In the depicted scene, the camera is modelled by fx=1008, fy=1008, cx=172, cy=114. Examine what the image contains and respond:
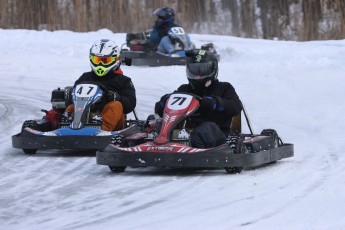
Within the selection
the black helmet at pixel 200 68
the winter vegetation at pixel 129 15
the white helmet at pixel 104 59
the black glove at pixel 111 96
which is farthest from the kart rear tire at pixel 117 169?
the winter vegetation at pixel 129 15

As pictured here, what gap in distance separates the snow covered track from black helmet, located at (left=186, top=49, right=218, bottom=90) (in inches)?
36.1

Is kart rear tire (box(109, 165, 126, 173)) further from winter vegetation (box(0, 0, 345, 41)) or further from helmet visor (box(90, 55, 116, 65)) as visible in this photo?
winter vegetation (box(0, 0, 345, 41))

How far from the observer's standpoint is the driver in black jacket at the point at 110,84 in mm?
10078

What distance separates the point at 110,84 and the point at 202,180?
278cm

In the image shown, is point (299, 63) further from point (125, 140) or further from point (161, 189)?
point (161, 189)

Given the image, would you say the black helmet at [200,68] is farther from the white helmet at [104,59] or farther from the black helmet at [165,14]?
the black helmet at [165,14]

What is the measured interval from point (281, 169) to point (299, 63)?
965 centimetres

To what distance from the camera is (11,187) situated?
780cm

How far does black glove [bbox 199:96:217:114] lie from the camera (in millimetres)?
8750

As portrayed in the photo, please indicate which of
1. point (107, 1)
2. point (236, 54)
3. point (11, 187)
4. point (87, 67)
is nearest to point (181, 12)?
point (107, 1)

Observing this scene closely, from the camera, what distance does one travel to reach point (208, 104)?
8750mm

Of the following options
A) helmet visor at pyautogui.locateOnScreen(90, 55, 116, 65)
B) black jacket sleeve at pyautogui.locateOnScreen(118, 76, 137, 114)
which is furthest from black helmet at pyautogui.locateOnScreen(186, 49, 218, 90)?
helmet visor at pyautogui.locateOnScreen(90, 55, 116, 65)

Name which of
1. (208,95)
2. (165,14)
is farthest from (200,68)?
(165,14)

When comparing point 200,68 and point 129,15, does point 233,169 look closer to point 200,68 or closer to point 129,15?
point 200,68
